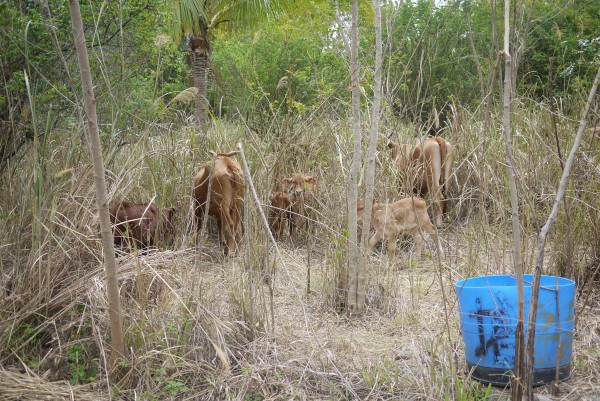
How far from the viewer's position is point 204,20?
47.6 feet

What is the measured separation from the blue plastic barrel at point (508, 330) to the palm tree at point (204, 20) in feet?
33.2

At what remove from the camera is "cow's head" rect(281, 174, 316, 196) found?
6.09m

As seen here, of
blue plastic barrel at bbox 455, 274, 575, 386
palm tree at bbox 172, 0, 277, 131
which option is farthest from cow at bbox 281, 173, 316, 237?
palm tree at bbox 172, 0, 277, 131

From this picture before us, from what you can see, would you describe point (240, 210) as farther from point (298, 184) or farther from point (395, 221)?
point (395, 221)

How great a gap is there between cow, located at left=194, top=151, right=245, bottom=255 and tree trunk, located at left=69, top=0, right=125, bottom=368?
7.88 ft

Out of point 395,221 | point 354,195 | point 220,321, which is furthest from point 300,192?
point 220,321

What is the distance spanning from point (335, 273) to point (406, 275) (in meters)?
1.05

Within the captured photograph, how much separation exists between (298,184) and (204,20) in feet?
29.7

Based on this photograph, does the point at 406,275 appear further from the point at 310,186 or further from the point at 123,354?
the point at 123,354

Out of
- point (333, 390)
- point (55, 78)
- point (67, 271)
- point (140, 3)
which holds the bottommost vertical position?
point (333, 390)

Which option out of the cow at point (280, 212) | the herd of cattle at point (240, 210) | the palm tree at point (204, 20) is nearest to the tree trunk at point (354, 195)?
the herd of cattle at point (240, 210)

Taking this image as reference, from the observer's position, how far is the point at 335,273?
14.7ft

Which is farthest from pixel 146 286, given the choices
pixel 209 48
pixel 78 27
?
pixel 209 48

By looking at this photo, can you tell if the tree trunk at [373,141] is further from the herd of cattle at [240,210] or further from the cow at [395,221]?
the cow at [395,221]
